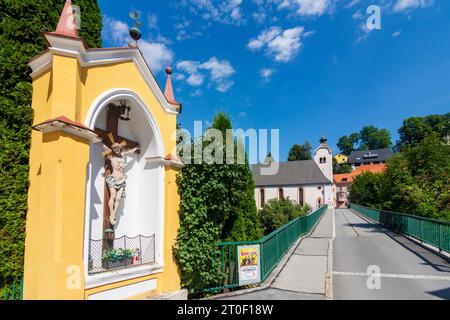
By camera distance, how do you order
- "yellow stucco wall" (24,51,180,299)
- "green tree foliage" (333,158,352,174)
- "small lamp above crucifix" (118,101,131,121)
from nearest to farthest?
"yellow stucco wall" (24,51,180,299), "small lamp above crucifix" (118,101,131,121), "green tree foliage" (333,158,352,174)

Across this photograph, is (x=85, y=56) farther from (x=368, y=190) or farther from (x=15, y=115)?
(x=368, y=190)

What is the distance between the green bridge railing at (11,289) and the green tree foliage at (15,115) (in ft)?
0.37

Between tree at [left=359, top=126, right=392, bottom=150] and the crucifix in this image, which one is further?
tree at [left=359, top=126, right=392, bottom=150]

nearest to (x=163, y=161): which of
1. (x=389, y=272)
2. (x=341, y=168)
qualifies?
(x=389, y=272)

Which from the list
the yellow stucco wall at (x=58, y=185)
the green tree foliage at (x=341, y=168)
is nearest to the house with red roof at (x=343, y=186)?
the green tree foliage at (x=341, y=168)

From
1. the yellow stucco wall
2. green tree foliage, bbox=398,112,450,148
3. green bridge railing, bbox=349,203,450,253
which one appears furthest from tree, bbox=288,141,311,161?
the yellow stucco wall

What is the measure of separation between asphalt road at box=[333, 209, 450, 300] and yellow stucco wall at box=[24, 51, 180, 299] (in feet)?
19.2

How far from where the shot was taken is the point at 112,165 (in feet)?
19.0

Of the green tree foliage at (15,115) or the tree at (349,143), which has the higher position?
the tree at (349,143)

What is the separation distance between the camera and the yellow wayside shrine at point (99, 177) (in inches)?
162

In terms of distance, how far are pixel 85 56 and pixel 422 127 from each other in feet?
282

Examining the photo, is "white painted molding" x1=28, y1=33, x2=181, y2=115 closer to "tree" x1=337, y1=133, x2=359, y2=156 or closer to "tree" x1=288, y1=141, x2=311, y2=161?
"tree" x1=288, y1=141, x2=311, y2=161

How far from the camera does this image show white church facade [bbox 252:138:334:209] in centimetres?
5594

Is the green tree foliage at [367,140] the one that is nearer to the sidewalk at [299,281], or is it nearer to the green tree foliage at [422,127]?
the green tree foliage at [422,127]
